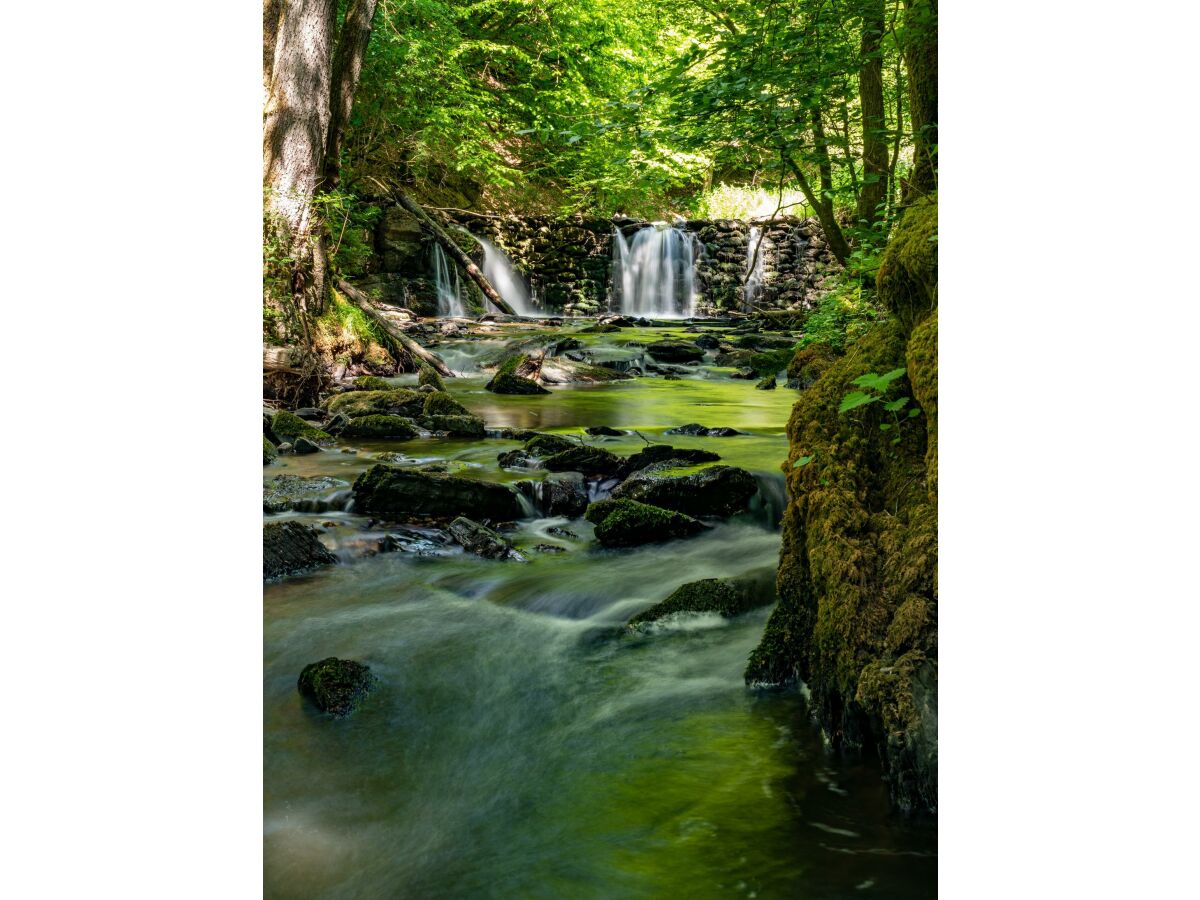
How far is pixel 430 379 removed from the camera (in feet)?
26.9

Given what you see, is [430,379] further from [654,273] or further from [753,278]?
[753,278]

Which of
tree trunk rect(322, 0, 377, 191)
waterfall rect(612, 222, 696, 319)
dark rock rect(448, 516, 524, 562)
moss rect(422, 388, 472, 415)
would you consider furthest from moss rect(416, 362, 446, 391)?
waterfall rect(612, 222, 696, 319)

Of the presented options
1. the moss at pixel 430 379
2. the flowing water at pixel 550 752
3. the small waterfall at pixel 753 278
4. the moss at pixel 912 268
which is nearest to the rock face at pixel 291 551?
the flowing water at pixel 550 752

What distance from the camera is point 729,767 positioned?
2141 millimetres

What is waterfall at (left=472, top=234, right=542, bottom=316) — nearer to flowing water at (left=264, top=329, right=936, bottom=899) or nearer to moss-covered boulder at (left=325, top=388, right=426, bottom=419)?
moss-covered boulder at (left=325, top=388, right=426, bottom=419)

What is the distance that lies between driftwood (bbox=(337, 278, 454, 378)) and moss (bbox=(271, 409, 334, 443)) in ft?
7.90

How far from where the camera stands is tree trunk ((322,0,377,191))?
8242mm

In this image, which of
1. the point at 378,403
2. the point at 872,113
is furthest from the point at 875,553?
the point at 378,403

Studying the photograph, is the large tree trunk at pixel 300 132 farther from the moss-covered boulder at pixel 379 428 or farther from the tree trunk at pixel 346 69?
the moss-covered boulder at pixel 379 428

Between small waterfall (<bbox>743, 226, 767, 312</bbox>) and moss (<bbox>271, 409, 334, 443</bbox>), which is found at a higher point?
small waterfall (<bbox>743, 226, 767, 312</bbox>)
